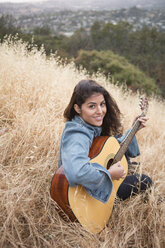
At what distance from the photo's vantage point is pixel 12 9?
6809 mm

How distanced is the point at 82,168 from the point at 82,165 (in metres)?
0.02

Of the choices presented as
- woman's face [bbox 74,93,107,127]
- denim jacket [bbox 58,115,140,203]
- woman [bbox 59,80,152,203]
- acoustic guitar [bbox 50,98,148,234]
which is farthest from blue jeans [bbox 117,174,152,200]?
woman's face [bbox 74,93,107,127]

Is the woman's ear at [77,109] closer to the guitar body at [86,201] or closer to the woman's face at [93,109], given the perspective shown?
the woman's face at [93,109]

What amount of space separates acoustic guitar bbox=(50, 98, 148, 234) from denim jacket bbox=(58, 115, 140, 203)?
0.06 m

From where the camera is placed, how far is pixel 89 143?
4.96 ft

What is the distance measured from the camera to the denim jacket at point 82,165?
1298mm

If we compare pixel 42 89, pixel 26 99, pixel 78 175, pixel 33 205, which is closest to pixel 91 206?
pixel 78 175

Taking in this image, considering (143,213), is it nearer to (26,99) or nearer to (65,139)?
(65,139)

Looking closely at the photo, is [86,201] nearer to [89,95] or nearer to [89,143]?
[89,143]

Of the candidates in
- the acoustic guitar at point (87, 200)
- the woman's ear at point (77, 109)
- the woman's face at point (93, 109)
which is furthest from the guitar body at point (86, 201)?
the woman's ear at point (77, 109)

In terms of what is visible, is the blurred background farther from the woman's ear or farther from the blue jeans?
the blue jeans

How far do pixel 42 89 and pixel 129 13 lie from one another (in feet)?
152

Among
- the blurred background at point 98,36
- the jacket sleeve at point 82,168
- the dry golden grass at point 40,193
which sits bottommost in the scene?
the dry golden grass at point 40,193

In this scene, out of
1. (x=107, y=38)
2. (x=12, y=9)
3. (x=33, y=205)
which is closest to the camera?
(x=33, y=205)
